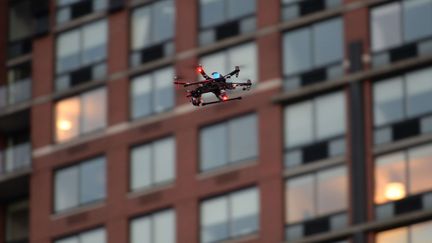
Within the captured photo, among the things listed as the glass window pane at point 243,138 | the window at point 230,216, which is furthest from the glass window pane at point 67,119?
the window at point 230,216

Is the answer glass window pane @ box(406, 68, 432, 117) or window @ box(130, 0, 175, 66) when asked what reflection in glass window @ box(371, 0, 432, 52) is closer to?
glass window pane @ box(406, 68, 432, 117)

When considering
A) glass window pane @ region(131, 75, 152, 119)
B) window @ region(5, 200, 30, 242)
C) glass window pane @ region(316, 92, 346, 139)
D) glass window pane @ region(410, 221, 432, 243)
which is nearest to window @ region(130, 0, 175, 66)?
glass window pane @ region(131, 75, 152, 119)

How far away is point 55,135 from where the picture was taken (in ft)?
364

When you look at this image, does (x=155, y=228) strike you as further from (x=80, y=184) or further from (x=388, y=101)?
(x=388, y=101)

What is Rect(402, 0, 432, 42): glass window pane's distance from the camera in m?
97.4

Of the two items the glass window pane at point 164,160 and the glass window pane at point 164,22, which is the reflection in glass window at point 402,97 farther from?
the glass window pane at point 164,22

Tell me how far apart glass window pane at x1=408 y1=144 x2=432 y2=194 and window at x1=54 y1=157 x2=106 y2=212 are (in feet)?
60.0

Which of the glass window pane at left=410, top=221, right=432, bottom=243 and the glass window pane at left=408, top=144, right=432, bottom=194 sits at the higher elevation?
the glass window pane at left=408, top=144, right=432, bottom=194

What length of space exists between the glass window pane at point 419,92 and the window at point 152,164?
13361 millimetres

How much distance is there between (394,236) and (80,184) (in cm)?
1991

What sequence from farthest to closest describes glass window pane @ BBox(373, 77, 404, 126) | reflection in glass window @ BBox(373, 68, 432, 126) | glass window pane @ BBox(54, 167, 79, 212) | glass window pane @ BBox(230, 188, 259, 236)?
glass window pane @ BBox(54, 167, 79, 212) → glass window pane @ BBox(230, 188, 259, 236) → glass window pane @ BBox(373, 77, 404, 126) → reflection in glass window @ BBox(373, 68, 432, 126)

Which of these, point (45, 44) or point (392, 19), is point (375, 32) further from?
point (45, 44)

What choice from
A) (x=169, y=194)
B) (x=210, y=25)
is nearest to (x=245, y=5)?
(x=210, y=25)

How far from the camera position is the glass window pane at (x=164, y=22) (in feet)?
351
